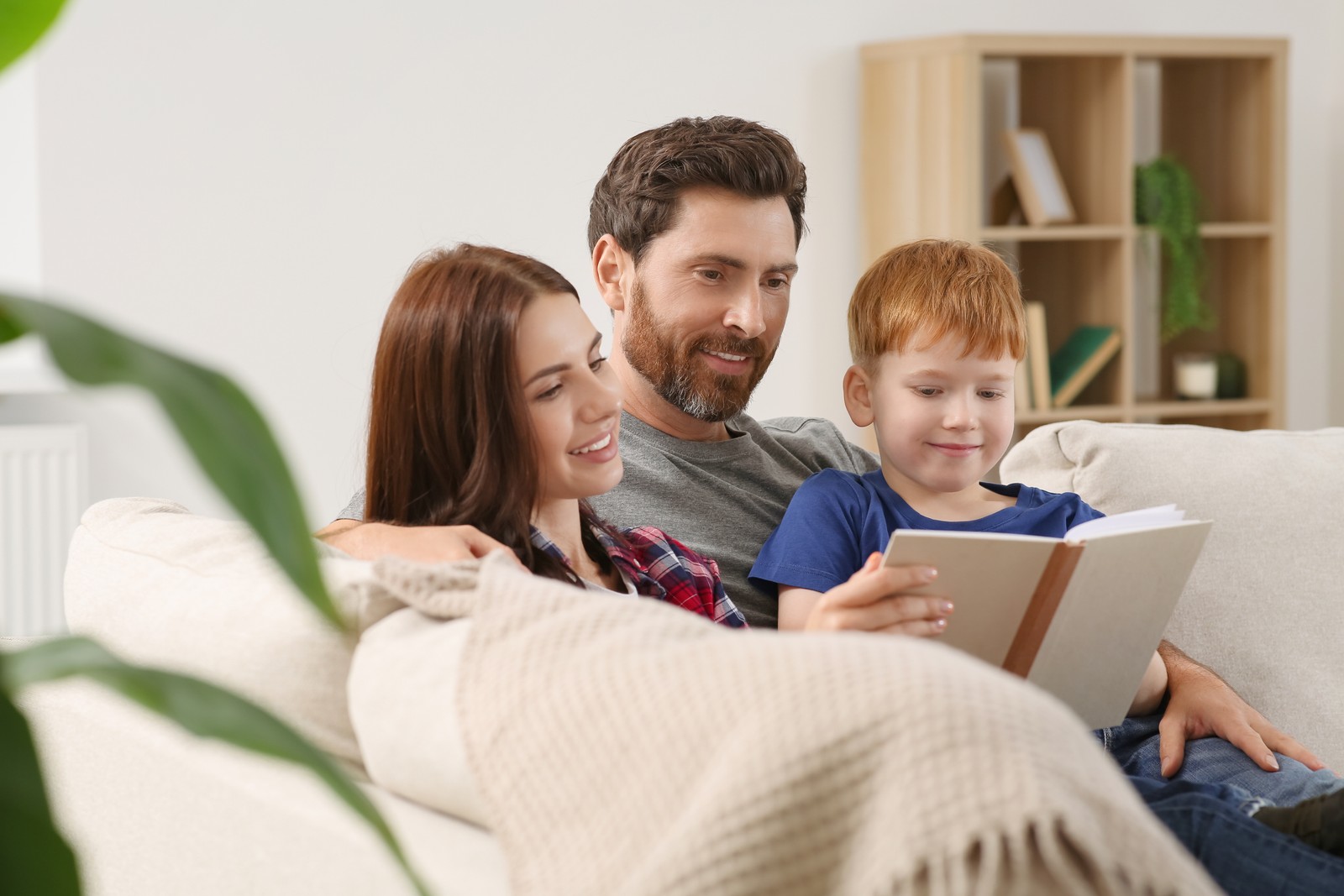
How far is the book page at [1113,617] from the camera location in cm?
124

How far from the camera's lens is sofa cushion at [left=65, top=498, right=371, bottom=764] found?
995mm

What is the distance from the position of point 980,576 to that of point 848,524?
1.39 feet

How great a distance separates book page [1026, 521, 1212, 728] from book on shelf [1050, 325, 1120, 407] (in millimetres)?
2446

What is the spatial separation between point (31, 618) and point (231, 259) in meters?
0.94

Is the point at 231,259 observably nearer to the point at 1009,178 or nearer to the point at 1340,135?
the point at 1009,178

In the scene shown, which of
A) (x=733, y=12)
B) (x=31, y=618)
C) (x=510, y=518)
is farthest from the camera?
(x=733, y=12)

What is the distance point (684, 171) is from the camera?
1851 millimetres

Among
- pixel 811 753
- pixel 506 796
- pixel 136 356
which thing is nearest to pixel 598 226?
pixel 506 796

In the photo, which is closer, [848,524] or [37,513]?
[848,524]

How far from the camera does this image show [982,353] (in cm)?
158

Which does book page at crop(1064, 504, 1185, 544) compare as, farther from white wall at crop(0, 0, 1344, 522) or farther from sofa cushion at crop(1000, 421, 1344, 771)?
white wall at crop(0, 0, 1344, 522)

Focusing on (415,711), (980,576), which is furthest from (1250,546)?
(415,711)

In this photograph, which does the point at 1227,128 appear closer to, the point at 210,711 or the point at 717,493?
the point at 717,493

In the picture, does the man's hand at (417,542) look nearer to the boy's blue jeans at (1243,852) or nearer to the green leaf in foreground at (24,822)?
the boy's blue jeans at (1243,852)
